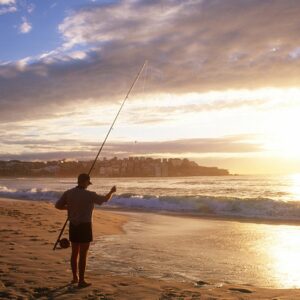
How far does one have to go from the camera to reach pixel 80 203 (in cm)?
641

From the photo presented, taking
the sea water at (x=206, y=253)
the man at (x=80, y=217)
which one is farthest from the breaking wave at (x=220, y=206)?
the man at (x=80, y=217)

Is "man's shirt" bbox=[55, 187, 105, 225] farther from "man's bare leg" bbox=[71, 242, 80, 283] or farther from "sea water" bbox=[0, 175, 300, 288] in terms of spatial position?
"sea water" bbox=[0, 175, 300, 288]

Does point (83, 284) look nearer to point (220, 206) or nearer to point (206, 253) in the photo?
point (206, 253)

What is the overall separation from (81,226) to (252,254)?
4.17 m

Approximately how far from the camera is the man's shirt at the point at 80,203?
252 inches

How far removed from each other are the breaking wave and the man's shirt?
13123 millimetres

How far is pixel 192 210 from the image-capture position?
2255 centimetres

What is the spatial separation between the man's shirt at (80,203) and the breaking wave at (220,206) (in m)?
13.1

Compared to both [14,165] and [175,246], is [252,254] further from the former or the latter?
[14,165]

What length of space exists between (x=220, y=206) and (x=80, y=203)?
16.6 meters

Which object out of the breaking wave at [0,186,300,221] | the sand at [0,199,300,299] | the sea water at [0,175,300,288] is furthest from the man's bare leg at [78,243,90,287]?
the breaking wave at [0,186,300,221]

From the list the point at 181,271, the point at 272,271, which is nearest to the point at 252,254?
the point at 272,271

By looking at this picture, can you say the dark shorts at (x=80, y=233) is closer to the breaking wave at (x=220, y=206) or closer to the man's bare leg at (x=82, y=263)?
the man's bare leg at (x=82, y=263)

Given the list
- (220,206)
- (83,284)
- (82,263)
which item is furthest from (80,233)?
(220,206)
